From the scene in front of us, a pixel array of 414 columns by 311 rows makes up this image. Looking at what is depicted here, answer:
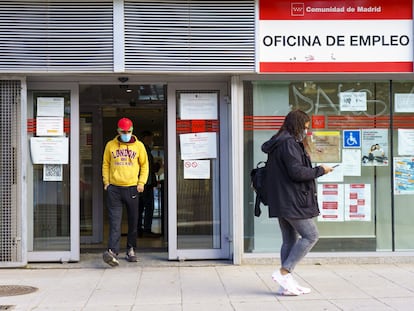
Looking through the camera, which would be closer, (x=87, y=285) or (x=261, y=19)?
(x=87, y=285)

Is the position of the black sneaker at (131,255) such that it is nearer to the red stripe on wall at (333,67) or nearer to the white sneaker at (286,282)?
the white sneaker at (286,282)

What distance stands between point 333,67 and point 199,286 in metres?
3.41

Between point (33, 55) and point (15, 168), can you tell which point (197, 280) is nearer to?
point (15, 168)

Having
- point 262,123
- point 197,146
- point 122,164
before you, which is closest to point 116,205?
point 122,164

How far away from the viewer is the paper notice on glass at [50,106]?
8062 mm

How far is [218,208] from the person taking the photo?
820 cm

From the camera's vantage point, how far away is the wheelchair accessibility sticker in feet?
26.6

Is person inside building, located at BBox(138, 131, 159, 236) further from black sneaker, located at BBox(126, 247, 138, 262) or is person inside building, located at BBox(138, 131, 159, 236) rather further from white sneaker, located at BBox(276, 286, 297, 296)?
white sneaker, located at BBox(276, 286, 297, 296)

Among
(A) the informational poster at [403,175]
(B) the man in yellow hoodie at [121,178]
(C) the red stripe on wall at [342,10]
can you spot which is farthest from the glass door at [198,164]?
(A) the informational poster at [403,175]

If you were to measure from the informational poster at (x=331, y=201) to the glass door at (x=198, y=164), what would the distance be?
1343 mm

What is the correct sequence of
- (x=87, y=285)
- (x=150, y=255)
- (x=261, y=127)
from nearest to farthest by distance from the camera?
(x=87, y=285)
(x=261, y=127)
(x=150, y=255)

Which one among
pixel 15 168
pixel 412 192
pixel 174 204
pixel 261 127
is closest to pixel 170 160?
pixel 174 204

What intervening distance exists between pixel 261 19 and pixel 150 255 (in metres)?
3.81

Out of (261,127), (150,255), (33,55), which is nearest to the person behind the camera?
(33,55)
